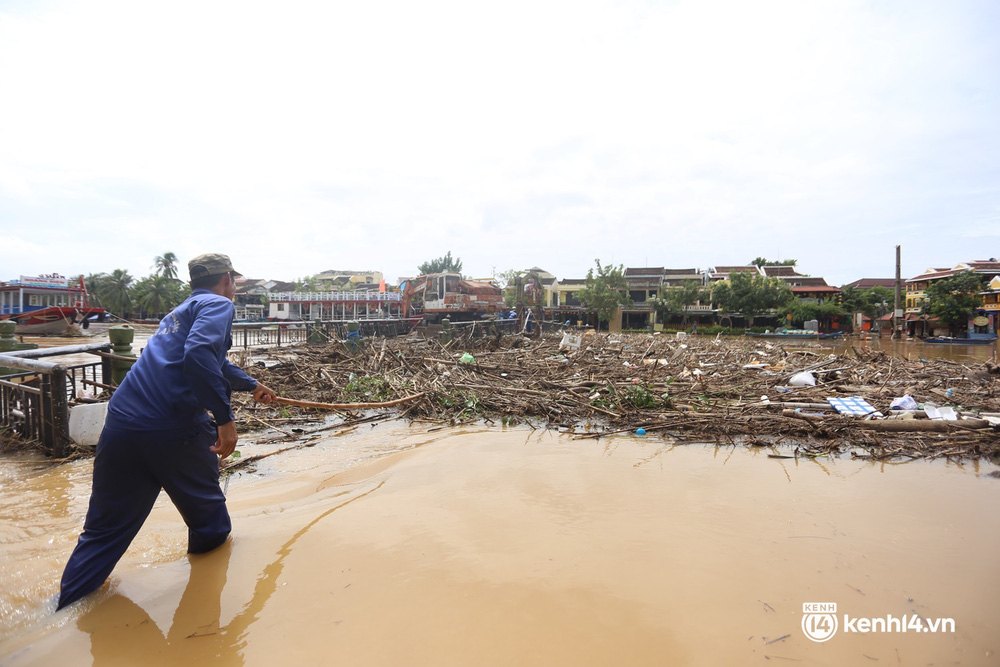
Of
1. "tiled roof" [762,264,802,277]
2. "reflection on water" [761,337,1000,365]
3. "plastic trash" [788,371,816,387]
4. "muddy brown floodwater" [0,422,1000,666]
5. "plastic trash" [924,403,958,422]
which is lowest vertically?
"reflection on water" [761,337,1000,365]

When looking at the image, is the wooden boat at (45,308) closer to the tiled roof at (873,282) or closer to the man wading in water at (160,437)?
the man wading in water at (160,437)

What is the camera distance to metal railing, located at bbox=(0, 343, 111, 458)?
404 centimetres

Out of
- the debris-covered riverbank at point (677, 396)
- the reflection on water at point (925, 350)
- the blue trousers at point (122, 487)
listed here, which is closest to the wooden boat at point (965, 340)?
the reflection on water at point (925, 350)

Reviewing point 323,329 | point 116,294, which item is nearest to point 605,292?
point 323,329

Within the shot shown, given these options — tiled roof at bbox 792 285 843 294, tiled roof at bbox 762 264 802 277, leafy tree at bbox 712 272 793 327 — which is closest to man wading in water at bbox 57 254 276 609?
leafy tree at bbox 712 272 793 327

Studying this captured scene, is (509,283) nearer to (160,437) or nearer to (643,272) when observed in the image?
(643,272)

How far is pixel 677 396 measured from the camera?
25.8 feet

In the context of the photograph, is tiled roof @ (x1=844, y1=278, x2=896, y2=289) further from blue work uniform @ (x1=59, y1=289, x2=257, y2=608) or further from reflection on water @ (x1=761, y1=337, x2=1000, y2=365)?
blue work uniform @ (x1=59, y1=289, x2=257, y2=608)

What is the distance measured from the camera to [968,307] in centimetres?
2975

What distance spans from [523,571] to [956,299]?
3947 cm

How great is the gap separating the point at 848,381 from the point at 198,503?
33.2ft

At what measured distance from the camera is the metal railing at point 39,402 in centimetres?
404

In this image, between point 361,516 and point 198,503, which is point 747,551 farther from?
point 198,503

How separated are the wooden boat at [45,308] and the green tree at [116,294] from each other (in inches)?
846
